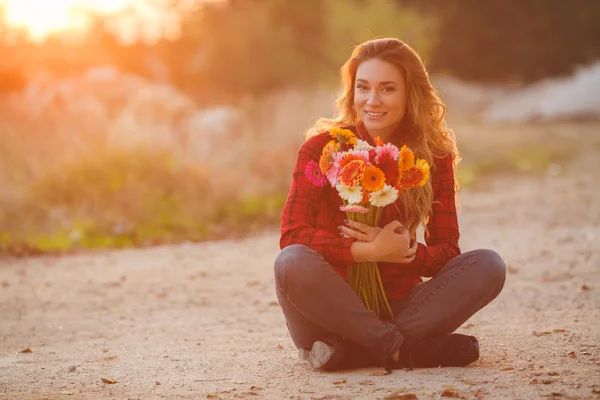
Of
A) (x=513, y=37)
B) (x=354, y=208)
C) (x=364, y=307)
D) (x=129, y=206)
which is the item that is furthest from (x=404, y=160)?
→ (x=513, y=37)

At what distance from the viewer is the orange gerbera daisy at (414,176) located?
338cm

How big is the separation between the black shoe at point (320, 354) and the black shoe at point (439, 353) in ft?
1.00

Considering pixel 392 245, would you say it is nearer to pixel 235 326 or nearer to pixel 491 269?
pixel 491 269

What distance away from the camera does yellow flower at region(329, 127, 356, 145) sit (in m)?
3.49

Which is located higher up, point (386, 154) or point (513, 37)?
point (513, 37)

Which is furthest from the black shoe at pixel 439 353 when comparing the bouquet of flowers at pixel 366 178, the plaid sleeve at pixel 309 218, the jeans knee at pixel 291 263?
the jeans knee at pixel 291 263

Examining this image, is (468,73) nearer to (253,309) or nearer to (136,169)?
(136,169)

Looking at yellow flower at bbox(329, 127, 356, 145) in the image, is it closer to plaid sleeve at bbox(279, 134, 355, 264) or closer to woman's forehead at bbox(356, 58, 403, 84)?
plaid sleeve at bbox(279, 134, 355, 264)

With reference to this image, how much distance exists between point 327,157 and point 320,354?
854 millimetres

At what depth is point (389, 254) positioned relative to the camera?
3.34 meters

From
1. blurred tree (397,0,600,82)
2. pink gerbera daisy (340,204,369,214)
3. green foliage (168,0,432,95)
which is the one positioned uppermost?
blurred tree (397,0,600,82)

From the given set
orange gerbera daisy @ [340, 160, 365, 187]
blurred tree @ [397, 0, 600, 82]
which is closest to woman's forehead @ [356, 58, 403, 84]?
orange gerbera daisy @ [340, 160, 365, 187]

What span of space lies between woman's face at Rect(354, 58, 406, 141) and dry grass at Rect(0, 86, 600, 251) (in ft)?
16.7

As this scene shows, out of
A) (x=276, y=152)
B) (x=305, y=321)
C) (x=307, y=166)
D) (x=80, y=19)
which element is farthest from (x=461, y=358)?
(x=80, y=19)
